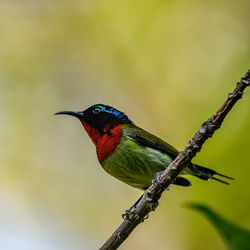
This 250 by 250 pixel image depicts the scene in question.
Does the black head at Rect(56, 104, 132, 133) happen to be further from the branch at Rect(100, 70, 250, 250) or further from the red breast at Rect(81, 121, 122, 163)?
the branch at Rect(100, 70, 250, 250)

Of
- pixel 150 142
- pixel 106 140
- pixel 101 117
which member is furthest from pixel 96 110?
pixel 150 142

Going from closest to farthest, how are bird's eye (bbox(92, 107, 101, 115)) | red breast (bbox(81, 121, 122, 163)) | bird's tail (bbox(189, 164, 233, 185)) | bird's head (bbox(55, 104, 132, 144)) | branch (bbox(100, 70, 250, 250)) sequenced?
branch (bbox(100, 70, 250, 250)) → bird's tail (bbox(189, 164, 233, 185)) → red breast (bbox(81, 121, 122, 163)) → bird's head (bbox(55, 104, 132, 144)) → bird's eye (bbox(92, 107, 101, 115))

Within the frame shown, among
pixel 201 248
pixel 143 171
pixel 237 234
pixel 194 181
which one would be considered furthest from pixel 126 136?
pixel 237 234

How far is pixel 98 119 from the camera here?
4.43 meters

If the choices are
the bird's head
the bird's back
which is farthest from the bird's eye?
the bird's back

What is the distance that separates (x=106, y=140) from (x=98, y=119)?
0.43 metres

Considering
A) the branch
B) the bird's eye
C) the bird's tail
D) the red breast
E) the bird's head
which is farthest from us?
the bird's eye

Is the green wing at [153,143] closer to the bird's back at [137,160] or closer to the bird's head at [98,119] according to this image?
the bird's back at [137,160]

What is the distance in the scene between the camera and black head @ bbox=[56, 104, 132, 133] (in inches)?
172

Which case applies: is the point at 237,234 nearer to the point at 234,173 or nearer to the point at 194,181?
the point at 234,173

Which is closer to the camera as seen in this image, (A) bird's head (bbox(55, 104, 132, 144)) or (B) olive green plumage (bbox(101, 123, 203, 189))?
(B) olive green plumage (bbox(101, 123, 203, 189))

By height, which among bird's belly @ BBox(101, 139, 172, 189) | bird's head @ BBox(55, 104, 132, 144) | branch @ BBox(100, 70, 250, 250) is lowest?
branch @ BBox(100, 70, 250, 250)

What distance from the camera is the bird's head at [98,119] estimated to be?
14.1 ft

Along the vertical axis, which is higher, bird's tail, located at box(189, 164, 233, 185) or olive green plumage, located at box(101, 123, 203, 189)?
bird's tail, located at box(189, 164, 233, 185)
